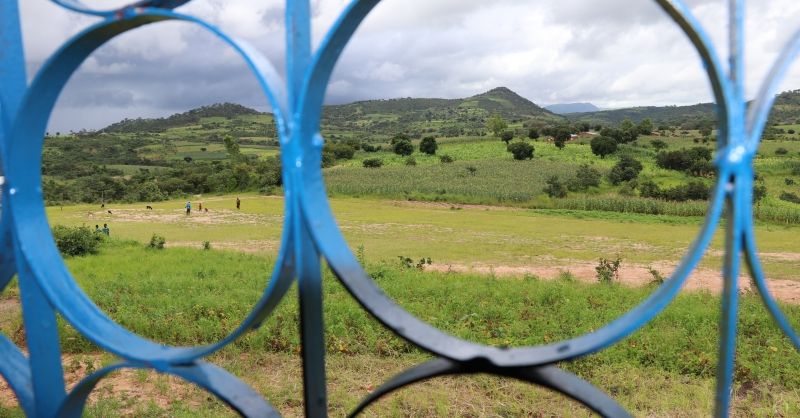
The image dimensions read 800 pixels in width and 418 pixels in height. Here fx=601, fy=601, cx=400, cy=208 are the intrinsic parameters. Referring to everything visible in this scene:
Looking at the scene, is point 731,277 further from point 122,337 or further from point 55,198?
point 55,198

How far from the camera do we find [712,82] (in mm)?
903

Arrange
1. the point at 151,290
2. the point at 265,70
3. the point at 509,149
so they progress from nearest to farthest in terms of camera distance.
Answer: the point at 265,70
the point at 151,290
the point at 509,149

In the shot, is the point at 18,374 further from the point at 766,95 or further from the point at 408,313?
the point at 766,95

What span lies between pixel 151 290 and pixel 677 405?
5.09 meters

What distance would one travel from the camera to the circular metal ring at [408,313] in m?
0.89

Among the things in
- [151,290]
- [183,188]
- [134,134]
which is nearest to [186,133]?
[134,134]

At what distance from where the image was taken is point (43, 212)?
142 centimetres

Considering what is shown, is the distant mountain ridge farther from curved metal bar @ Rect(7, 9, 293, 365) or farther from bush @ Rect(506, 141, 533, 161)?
curved metal bar @ Rect(7, 9, 293, 365)

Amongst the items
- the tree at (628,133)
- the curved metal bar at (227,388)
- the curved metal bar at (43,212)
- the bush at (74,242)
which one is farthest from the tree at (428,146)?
the curved metal bar at (227,388)

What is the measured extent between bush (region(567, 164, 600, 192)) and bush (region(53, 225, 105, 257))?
69.6 feet

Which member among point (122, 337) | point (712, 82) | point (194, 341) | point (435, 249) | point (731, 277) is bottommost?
point (435, 249)

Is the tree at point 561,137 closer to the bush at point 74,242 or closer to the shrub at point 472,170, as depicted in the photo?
the shrub at point 472,170

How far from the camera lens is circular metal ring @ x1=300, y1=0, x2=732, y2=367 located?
0.89 meters

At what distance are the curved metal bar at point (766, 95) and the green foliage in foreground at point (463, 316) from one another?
349cm
